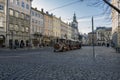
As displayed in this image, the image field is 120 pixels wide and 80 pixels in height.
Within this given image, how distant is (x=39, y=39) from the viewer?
74.8 m

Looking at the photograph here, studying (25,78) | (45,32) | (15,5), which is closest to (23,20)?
(15,5)

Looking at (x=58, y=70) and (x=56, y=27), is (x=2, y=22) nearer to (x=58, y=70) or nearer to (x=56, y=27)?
(x=58, y=70)

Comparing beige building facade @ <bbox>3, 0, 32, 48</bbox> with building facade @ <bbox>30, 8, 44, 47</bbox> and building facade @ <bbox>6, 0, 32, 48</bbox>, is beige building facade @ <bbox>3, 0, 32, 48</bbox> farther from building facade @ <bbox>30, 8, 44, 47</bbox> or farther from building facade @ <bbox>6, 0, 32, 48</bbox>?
building facade @ <bbox>30, 8, 44, 47</bbox>

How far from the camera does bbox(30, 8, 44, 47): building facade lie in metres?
68.9

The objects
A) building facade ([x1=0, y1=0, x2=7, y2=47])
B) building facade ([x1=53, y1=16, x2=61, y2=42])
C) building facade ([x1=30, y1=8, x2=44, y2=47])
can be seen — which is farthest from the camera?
building facade ([x1=53, y1=16, x2=61, y2=42])

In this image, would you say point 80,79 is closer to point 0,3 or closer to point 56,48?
point 56,48

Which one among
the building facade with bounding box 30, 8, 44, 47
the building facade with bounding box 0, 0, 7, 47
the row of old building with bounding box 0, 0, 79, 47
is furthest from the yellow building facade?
the building facade with bounding box 0, 0, 7, 47

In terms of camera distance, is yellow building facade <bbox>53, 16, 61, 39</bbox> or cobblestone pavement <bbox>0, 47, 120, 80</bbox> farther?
yellow building facade <bbox>53, 16, 61, 39</bbox>

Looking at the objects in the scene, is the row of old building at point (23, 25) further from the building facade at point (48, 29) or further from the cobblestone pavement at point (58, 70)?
the cobblestone pavement at point (58, 70)

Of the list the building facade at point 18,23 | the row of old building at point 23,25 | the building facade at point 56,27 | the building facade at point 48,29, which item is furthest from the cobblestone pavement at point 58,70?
the building facade at point 56,27

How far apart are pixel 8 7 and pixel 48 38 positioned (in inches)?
1338

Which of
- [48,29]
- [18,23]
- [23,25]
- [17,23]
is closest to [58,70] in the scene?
[17,23]

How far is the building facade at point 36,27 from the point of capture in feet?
226

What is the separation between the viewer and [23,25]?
6131cm
